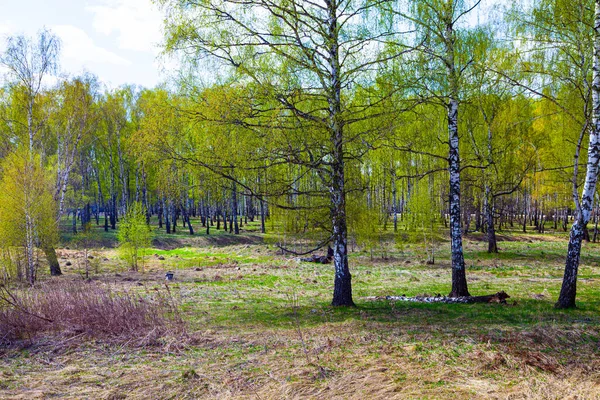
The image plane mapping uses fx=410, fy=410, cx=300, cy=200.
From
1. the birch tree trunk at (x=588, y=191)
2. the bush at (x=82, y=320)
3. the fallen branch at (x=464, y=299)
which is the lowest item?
the fallen branch at (x=464, y=299)

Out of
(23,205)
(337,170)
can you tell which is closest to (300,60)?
(337,170)

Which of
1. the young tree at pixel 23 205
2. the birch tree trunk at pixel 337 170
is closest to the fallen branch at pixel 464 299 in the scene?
the birch tree trunk at pixel 337 170

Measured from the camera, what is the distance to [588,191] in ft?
26.2

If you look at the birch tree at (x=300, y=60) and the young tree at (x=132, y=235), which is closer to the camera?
the birch tree at (x=300, y=60)

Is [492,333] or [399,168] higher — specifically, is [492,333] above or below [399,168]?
below

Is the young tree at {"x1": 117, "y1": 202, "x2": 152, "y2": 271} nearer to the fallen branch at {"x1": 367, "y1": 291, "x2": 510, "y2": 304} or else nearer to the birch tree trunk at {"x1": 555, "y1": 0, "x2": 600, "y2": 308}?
the fallen branch at {"x1": 367, "y1": 291, "x2": 510, "y2": 304}

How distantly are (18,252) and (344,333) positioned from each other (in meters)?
15.0

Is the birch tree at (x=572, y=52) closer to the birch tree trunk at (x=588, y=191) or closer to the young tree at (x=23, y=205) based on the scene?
the birch tree trunk at (x=588, y=191)

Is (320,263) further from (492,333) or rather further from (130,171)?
(130,171)

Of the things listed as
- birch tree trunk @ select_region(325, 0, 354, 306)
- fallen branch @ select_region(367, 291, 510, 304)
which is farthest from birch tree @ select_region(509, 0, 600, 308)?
birch tree trunk @ select_region(325, 0, 354, 306)

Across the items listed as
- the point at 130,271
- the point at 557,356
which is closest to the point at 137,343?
the point at 557,356

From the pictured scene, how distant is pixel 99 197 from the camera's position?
45.6 meters

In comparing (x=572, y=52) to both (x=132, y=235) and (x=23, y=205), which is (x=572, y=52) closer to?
(x=23, y=205)

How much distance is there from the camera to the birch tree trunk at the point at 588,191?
7.83m
